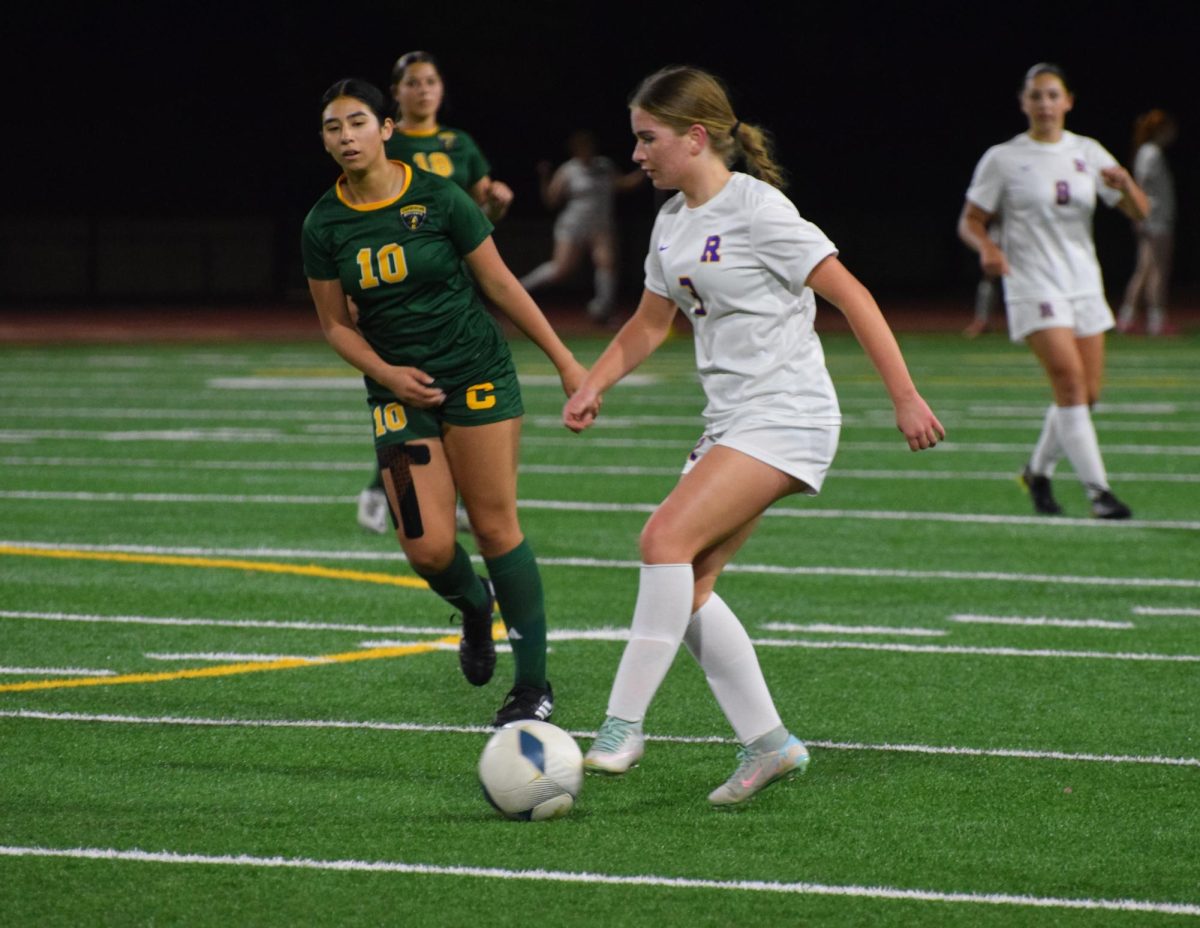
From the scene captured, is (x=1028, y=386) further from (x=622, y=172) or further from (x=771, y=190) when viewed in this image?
(x=622, y=172)

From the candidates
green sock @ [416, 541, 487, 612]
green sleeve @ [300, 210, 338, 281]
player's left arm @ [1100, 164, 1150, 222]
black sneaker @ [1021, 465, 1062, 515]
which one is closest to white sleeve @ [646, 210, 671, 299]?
green sleeve @ [300, 210, 338, 281]

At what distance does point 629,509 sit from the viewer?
11195 millimetres

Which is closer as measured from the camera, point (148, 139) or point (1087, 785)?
point (1087, 785)

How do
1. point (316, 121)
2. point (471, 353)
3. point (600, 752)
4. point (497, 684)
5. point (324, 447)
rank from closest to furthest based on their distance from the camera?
point (600, 752) < point (471, 353) < point (497, 684) < point (324, 447) < point (316, 121)

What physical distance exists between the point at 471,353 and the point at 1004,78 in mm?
33531

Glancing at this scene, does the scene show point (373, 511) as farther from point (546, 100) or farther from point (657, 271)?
point (546, 100)

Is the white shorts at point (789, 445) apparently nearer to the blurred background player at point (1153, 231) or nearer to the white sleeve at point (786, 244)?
the white sleeve at point (786, 244)

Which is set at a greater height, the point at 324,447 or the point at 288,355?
the point at 324,447

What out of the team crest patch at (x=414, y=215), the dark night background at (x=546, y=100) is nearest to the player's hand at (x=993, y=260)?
the team crest patch at (x=414, y=215)

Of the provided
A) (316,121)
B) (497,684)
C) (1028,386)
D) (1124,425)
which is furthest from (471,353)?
(316,121)

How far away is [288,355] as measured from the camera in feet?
78.1

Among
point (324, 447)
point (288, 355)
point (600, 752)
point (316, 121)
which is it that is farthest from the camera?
point (316, 121)

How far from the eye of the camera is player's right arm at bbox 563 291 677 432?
5.66 m

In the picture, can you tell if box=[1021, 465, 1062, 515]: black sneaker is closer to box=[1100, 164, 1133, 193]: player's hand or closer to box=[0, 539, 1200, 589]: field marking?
box=[1100, 164, 1133, 193]: player's hand
